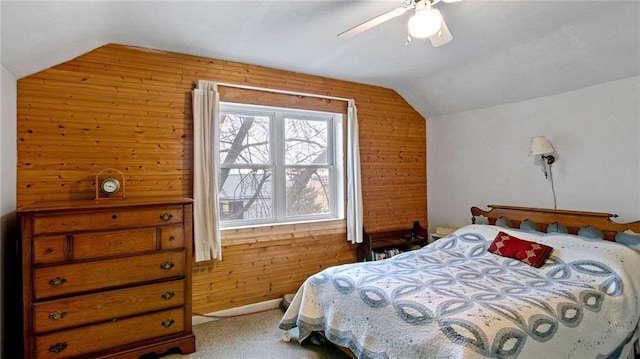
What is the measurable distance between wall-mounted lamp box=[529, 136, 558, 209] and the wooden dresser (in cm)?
327

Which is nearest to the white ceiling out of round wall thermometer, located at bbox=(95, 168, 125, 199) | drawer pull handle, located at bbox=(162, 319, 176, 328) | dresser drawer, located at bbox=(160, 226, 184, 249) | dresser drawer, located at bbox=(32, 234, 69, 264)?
round wall thermometer, located at bbox=(95, 168, 125, 199)

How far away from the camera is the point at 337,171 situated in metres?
4.05

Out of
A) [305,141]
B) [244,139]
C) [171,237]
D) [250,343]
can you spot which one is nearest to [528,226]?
[305,141]

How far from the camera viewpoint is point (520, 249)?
2961mm

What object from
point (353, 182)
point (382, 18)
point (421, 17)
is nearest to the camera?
point (421, 17)

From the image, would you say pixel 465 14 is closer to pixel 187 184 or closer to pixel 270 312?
pixel 187 184

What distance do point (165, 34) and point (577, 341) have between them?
3518 mm

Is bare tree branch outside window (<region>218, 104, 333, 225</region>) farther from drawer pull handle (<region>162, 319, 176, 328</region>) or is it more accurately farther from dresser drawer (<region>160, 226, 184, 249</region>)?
drawer pull handle (<region>162, 319, 176, 328</region>)

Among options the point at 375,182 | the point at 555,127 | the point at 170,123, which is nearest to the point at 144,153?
the point at 170,123

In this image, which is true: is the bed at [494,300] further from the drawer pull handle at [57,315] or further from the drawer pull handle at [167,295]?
the drawer pull handle at [57,315]

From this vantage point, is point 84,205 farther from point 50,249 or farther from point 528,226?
point 528,226

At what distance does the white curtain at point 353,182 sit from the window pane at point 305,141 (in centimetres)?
32

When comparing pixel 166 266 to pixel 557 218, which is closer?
pixel 166 266

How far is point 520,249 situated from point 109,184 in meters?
3.52
